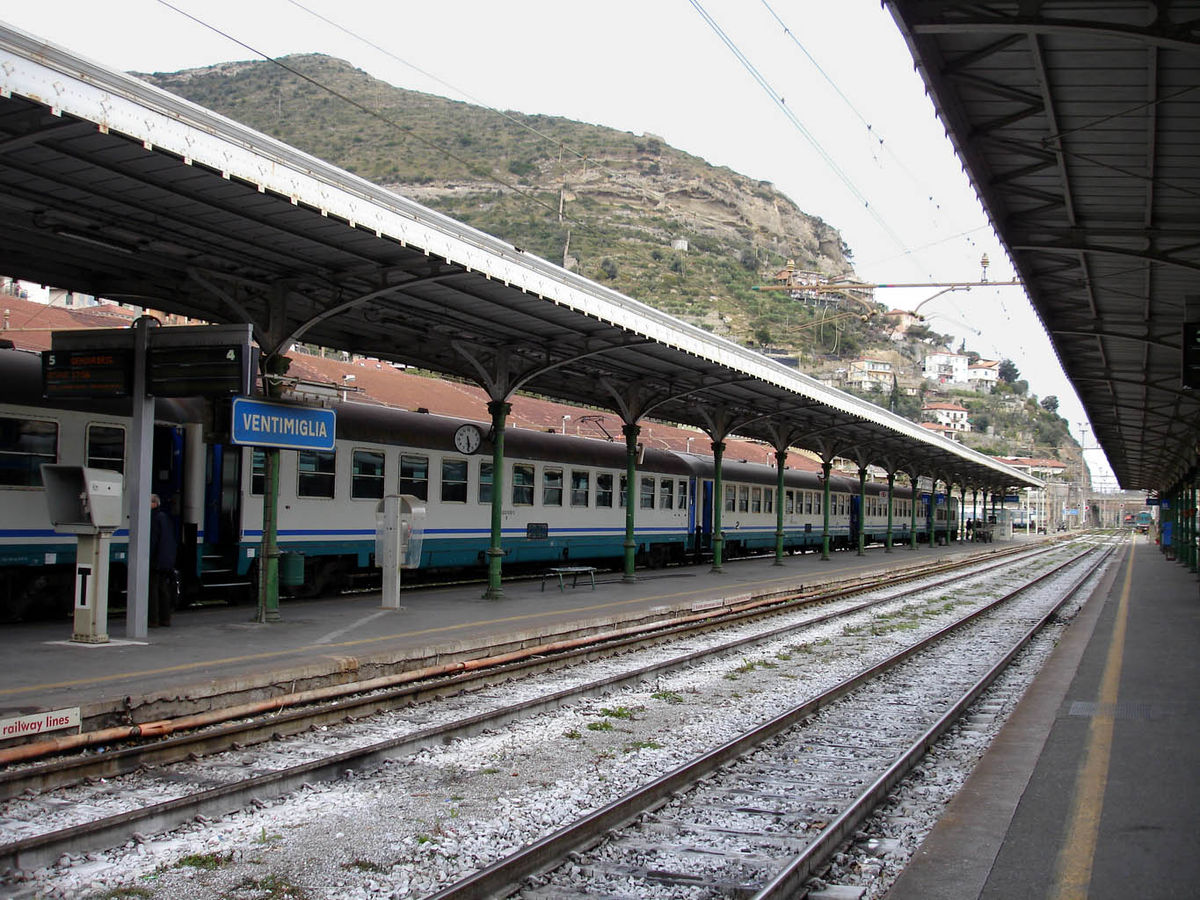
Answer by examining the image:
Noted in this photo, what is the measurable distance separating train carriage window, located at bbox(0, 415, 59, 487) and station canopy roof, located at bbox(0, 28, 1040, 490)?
1.74 meters

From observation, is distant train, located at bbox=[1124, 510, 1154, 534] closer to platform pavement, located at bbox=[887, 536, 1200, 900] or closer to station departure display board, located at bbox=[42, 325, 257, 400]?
platform pavement, located at bbox=[887, 536, 1200, 900]

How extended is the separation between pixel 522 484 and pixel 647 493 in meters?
5.75

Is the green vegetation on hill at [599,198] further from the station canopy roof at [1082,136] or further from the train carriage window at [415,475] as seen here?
the station canopy roof at [1082,136]

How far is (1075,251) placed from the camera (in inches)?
431

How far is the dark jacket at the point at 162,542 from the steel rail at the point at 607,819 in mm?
7285

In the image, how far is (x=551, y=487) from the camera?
22172 mm

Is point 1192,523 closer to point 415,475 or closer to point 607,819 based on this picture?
point 415,475

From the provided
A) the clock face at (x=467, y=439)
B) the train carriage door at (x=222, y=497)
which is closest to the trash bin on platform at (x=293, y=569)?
the train carriage door at (x=222, y=497)

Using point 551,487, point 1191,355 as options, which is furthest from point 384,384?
point 1191,355

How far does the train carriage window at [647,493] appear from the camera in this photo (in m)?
25.9

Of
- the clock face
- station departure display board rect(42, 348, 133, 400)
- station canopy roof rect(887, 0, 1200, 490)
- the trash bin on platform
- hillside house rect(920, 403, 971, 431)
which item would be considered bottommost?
the trash bin on platform

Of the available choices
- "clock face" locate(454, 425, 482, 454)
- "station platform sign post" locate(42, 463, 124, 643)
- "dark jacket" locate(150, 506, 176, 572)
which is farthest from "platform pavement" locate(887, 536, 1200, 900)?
"clock face" locate(454, 425, 482, 454)

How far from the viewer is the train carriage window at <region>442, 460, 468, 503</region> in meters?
19.1

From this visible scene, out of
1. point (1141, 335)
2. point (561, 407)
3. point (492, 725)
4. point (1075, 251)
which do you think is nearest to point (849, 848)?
point (492, 725)
